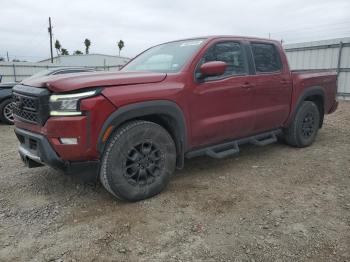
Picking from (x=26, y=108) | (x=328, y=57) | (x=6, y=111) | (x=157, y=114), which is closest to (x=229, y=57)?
(x=157, y=114)

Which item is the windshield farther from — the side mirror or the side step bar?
the side step bar

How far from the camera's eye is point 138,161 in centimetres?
331

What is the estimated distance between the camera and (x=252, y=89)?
14.1 ft

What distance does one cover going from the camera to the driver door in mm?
3725

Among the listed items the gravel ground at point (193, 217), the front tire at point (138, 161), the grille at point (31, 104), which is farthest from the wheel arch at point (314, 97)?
the grille at point (31, 104)

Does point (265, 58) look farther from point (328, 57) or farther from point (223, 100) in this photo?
point (328, 57)

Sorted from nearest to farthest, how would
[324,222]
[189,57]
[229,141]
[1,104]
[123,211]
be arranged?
[324,222] < [123,211] < [189,57] < [229,141] < [1,104]

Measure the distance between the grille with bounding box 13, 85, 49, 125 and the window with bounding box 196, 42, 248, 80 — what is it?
1805 millimetres

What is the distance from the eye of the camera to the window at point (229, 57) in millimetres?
3915

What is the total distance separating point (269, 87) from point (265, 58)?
0.46m

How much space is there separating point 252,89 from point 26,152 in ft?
9.53

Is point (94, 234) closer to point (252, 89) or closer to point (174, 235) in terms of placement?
point (174, 235)

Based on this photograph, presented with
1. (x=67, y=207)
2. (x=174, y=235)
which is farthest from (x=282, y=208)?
(x=67, y=207)

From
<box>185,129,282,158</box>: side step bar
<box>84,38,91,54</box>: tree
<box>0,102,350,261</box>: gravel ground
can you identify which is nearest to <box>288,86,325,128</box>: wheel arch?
<box>185,129,282,158</box>: side step bar
